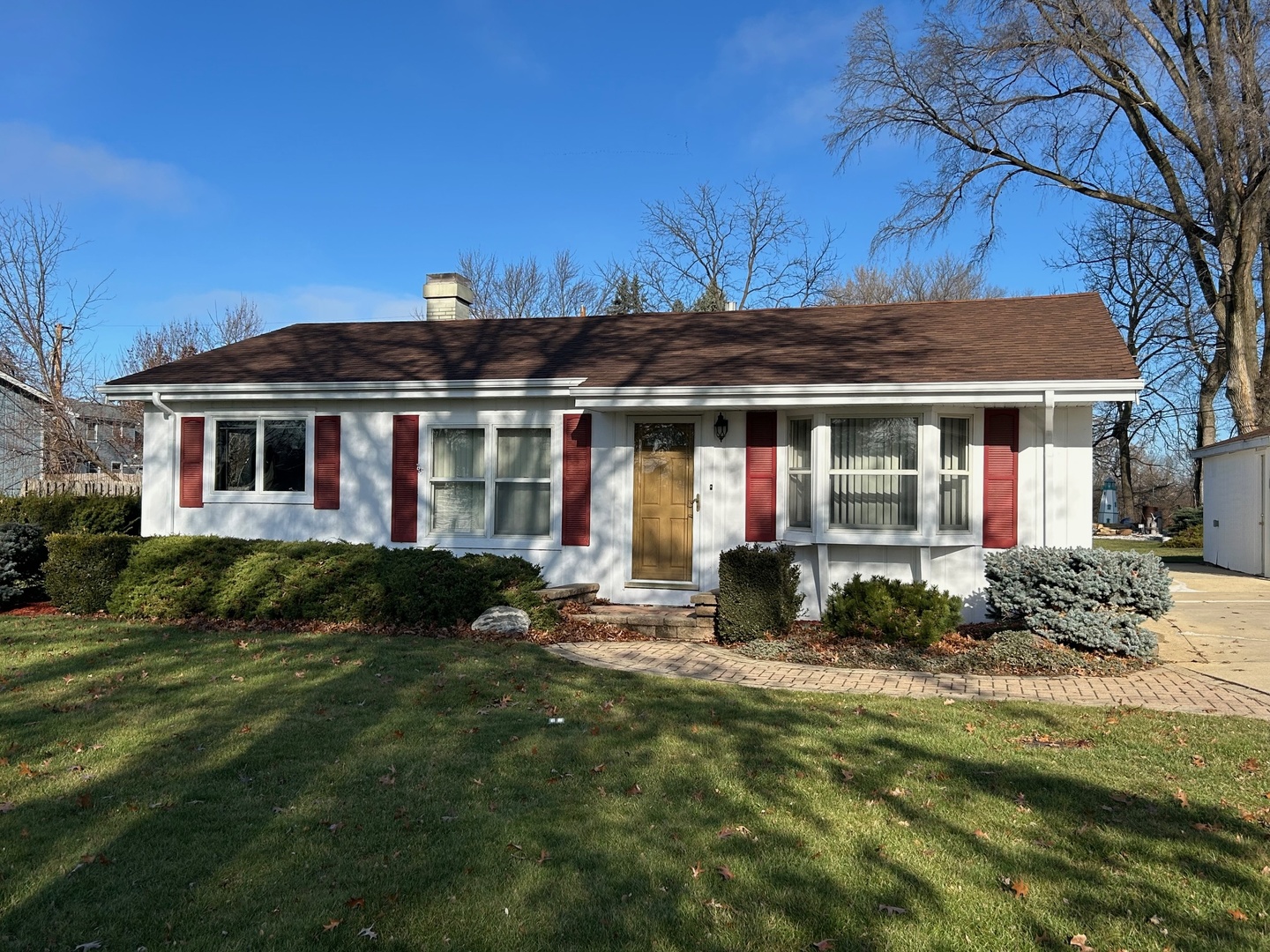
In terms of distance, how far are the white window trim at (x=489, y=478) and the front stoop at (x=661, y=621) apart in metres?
1.47

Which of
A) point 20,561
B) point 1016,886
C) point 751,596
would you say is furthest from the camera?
point 20,561

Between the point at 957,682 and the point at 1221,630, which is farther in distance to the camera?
the point at 1221,630

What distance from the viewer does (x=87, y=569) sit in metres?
10.7

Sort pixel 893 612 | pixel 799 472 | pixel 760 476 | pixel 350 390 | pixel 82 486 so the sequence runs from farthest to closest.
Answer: pixel 82 486, pixel 350 390, pixel 760 476, pixel 799 472, pixel 893 612

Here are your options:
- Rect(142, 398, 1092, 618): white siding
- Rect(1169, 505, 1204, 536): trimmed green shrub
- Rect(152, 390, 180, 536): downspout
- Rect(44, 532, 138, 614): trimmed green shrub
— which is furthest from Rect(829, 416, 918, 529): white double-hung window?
Rect(1169, 505, 1204, 536): trimmed green shrub

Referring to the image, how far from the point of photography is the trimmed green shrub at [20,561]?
1135cm

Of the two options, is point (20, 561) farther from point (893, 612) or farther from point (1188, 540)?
point (1188, 540)

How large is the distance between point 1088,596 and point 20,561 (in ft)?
41.5

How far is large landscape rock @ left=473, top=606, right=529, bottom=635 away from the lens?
31.0 ft

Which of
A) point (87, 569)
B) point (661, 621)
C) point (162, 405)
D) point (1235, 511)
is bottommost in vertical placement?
point (661, 621)

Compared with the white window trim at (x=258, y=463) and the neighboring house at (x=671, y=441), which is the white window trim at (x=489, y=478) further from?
the white window trim at (x=258, y=463)

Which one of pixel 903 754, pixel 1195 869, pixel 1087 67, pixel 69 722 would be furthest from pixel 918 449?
pixel 1087 67

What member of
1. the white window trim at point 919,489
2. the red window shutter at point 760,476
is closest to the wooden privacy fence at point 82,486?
the red window shutter at point 760,476

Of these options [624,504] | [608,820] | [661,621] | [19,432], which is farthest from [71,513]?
[19,432]
